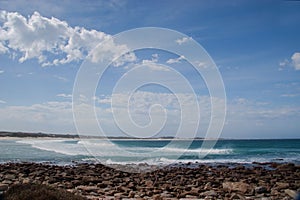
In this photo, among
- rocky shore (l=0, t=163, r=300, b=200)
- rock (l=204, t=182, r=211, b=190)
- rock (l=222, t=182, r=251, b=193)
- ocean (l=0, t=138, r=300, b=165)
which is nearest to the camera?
rocky shore (l=0, t=163, r=300, b=200)

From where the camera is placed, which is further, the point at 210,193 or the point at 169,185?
the point at 169,185

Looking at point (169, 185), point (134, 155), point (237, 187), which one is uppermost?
point (134, 155)

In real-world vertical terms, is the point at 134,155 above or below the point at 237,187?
above

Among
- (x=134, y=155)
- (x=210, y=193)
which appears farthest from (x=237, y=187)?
(x=134, y=155)

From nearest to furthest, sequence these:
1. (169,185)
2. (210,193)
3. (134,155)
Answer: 1. (210,193)
2. (169,185)
3. (134,155)

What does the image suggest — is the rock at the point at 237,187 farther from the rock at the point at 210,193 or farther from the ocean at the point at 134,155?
the ocean at the point at 134,155

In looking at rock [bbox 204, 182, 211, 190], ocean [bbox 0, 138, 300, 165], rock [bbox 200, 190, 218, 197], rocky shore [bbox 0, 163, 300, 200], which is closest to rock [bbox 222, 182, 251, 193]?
rocky shore [bbox 0, 163, 300, 200]

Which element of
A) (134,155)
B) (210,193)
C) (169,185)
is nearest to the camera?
(210,193)

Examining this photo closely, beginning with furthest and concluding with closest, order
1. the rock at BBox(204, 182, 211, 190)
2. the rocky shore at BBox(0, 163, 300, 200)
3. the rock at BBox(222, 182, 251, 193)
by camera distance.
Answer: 1. the rock at BBox(204, 182, 211, 190)
2. the rock at BBox(222, 182, 251, 193)
3. the rocky shore at BBox(0, 163, 300, 200)

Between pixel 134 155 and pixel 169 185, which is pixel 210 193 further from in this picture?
pixel 134 155

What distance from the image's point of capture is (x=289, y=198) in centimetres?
1131

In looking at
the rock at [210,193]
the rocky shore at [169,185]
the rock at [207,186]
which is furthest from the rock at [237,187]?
the rock at [210,193]

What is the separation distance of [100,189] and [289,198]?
683cm

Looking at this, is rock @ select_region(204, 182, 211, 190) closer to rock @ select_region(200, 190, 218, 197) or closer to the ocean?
rock @ select_region(200, 190, 218, 197)
